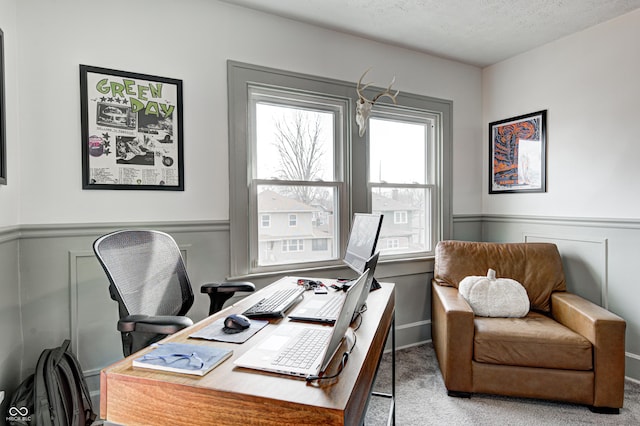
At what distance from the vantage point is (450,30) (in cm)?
287

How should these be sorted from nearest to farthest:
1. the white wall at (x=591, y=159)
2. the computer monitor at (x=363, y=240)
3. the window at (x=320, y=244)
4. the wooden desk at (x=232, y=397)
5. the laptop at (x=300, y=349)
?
the wooden desk at (x=232, y=397) < the laptop at (x=300, y=349) < the computer monitor at (x=363, y=240) < the white wall at (x=591, y=159) < the window at (x=320, y=244)

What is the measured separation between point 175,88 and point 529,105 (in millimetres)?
3010

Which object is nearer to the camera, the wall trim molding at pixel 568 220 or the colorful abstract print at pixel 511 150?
the wall trim molding at pixel 568 220

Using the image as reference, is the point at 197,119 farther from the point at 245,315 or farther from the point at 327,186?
the point at 245,315

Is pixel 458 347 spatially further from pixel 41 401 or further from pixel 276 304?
pixel 41 401

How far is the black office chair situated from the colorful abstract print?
107 inches

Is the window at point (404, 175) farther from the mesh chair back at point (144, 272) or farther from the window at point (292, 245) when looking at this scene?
the mesh chair back at point (144, 272)

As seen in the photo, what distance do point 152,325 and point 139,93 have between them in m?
1.53

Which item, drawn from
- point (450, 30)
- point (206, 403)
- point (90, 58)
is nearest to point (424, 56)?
point (450, 30)

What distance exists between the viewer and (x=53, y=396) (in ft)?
5.56

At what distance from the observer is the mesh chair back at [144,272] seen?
1490 millimetres

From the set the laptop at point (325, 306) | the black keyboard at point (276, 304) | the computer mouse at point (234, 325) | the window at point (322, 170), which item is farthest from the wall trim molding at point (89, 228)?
the computer mouse at point (234, 325)

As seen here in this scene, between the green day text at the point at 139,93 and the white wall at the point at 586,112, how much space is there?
10.1ft

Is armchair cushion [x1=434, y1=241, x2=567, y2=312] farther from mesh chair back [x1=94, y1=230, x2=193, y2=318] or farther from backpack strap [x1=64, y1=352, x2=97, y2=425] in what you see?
backpack strap [x1=64, y1=352, x2=97, y2=425]
